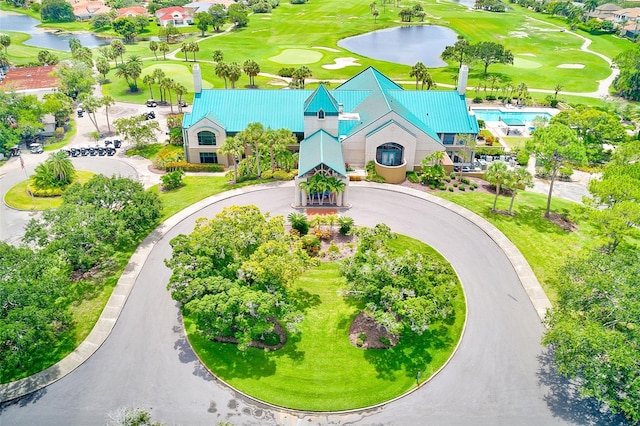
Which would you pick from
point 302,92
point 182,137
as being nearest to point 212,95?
point 182,137

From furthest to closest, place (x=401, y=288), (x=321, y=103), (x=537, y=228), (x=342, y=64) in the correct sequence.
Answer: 1. (x=342, y=64)
2. (x=321, y=103)
3. (x=537, y=228)
4. (x=401, y=288)

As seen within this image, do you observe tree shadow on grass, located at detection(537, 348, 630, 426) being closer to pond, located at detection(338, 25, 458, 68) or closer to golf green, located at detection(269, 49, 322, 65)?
golf green, located at detection(269, 49, 322, 65)

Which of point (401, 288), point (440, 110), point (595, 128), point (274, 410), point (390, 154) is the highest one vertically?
point (440, 110)

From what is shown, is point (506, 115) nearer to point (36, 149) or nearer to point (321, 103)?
point (321, 103)

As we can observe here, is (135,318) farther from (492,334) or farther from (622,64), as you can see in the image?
(622,64)

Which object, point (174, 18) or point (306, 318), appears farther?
point (174, 18)

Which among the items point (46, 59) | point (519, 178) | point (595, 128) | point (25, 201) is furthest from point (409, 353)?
point (46, 59)

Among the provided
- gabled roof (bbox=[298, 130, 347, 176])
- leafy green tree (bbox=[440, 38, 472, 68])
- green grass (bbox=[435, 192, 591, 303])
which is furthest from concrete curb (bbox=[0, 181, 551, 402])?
leafy green tree (bbox=[440, 38, 472, 68])
